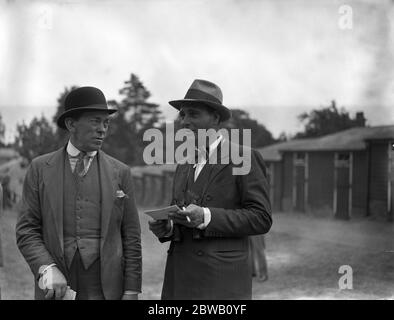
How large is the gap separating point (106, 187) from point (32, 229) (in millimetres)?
354

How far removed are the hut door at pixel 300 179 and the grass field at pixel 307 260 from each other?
10cm

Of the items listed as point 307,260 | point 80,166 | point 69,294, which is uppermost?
point 80,166

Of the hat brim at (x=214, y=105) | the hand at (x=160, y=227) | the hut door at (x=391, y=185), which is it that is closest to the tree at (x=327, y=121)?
the hut door at (x=391, y=185)

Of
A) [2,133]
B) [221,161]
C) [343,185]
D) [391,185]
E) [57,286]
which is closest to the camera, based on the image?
[57,286]

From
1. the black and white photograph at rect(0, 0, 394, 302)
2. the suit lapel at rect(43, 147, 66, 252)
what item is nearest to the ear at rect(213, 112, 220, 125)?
the suit lapel at rect(43, 147, 66, 252)

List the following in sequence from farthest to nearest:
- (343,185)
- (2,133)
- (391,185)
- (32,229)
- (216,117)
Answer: (2,133)
(343,185)
(391,185)
(216,117)
(32,229)

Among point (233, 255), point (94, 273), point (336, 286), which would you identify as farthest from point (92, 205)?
point (336, 286)

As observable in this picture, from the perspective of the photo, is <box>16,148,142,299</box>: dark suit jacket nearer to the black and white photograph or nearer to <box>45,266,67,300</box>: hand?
<box>45,266,67,300</box>: hand

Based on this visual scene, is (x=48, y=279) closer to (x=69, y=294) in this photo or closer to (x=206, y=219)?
(x=69, y=294)

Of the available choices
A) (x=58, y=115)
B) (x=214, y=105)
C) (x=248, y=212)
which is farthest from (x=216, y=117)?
(x=58, y=115)

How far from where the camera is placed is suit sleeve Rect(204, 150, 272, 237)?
83.7 inches

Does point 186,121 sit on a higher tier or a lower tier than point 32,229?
higher

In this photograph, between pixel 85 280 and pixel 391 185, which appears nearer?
pixel 85 280

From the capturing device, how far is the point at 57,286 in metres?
2.04
